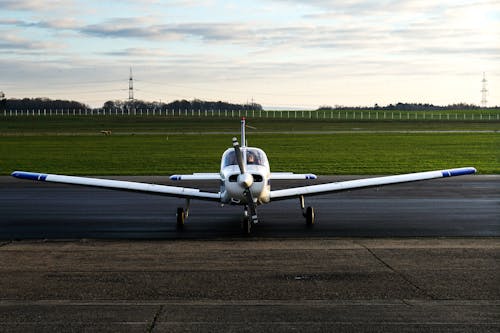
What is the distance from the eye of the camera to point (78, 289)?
1105cm

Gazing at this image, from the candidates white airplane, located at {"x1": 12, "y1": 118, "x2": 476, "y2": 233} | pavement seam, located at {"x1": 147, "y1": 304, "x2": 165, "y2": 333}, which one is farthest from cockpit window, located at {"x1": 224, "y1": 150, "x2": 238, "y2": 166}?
pavement seam, located at {"x1": 147, "y1": 304, "x2": 165, "y2": 333}

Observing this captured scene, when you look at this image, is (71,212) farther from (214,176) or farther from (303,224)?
(303,224)

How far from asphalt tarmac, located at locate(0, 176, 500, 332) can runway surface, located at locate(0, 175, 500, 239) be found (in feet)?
0.22

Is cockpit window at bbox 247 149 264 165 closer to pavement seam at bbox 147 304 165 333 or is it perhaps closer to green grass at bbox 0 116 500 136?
pavement seam at bbox 147 304 165 333

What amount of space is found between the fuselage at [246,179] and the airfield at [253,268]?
2.79 ft

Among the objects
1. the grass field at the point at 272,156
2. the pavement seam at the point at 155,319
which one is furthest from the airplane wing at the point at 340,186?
the grass field at the point at 272,156

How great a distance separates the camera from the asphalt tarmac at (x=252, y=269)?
939cm

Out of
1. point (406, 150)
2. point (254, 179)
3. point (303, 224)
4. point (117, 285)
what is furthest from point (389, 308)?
point (406, 150)

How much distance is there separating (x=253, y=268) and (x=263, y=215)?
743 cm

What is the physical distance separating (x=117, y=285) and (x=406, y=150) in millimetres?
40321

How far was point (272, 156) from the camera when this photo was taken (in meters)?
44.6

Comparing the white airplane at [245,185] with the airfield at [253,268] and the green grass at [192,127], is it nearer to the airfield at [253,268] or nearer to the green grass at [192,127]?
the airfield at [253,268]

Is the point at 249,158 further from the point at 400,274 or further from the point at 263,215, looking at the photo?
the point at 400,274

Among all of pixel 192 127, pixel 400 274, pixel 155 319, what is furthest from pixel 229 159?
pixel 192 127
